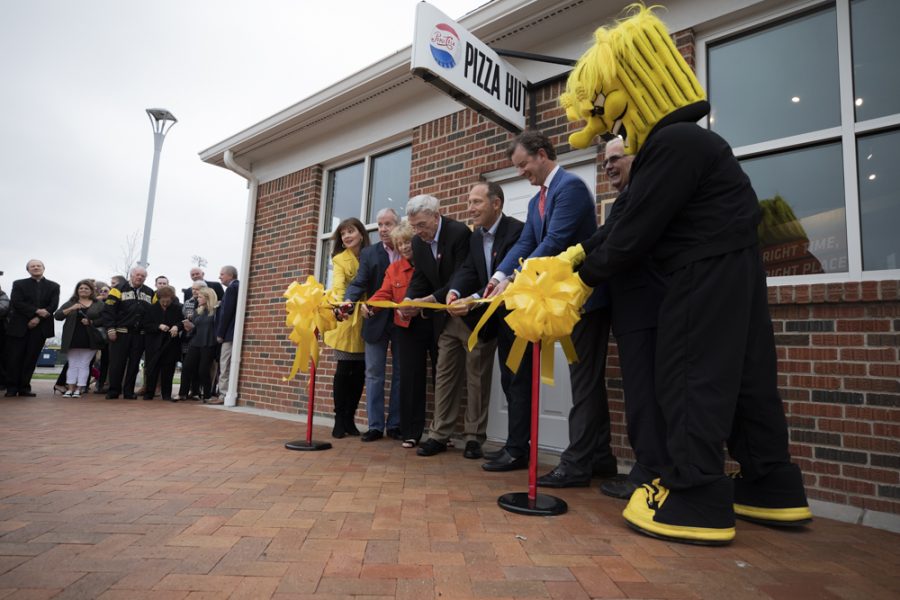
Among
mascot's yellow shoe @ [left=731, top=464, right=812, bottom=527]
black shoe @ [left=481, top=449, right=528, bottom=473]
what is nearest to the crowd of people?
black shoe @ [left=481, top=449, right=528, bottom=473]

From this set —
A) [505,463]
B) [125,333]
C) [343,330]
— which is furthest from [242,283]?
[505,463]

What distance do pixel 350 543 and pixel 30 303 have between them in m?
7.70

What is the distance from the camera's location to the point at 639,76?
2.13m

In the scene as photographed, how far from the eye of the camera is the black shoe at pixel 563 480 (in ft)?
8.70

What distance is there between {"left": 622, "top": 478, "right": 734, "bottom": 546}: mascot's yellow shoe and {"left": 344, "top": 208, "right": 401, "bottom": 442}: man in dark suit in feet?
8.05

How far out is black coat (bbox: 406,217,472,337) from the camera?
12.2 ft

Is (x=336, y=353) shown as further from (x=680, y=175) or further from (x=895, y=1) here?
(x=895, y=1)

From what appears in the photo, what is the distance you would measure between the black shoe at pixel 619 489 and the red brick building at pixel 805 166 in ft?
2.36

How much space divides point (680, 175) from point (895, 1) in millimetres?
2279

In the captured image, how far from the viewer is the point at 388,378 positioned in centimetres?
488

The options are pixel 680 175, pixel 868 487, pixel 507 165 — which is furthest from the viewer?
pixel 507 165

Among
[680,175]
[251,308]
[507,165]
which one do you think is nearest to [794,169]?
[680,175]

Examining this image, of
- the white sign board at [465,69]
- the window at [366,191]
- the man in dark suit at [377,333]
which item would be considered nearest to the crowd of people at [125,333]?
the window at [366,191]

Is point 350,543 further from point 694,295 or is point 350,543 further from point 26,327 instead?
point 26,327
